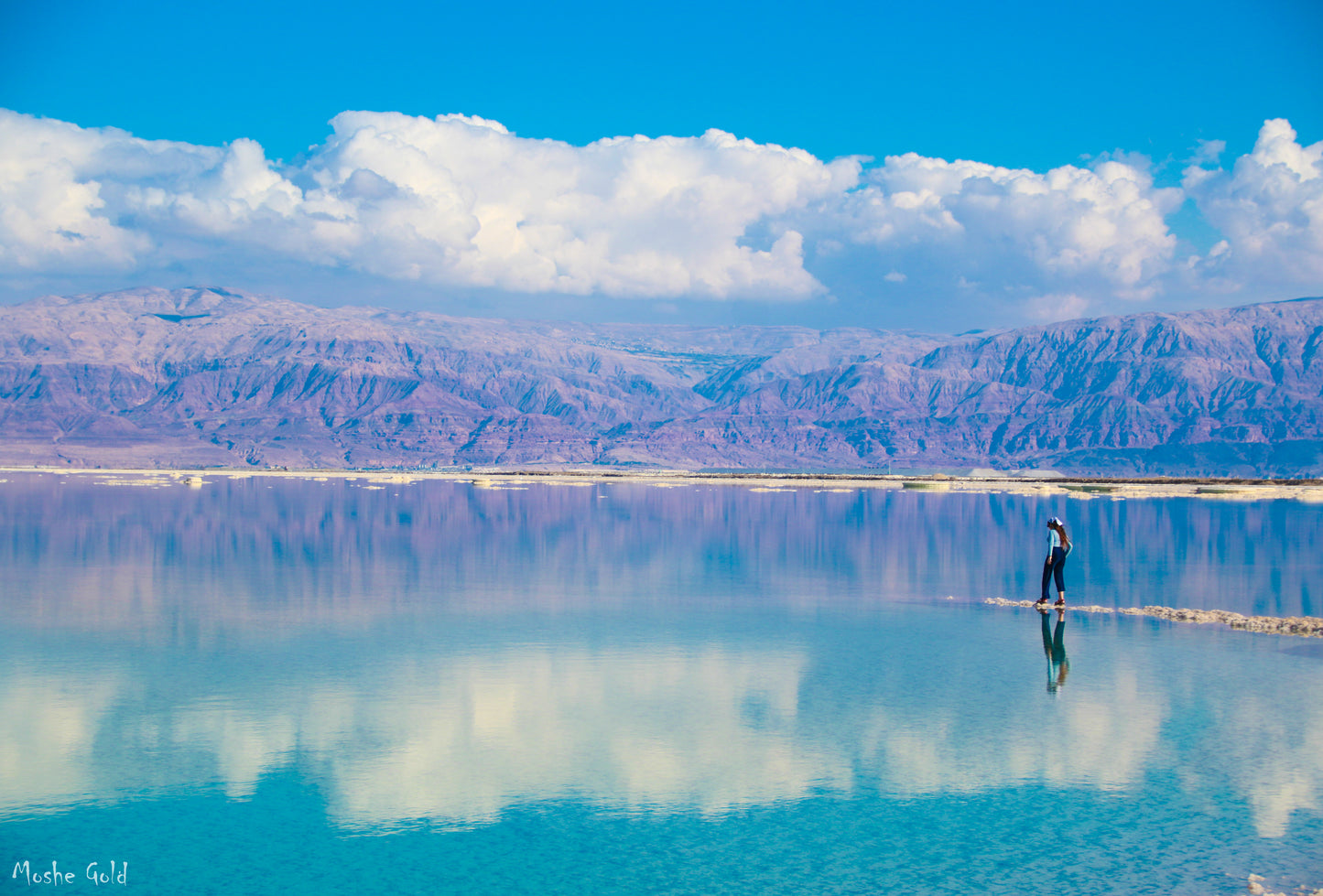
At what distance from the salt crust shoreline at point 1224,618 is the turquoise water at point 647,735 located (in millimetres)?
1083

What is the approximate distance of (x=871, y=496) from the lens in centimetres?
10306

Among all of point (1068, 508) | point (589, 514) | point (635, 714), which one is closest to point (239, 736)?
point (635, 714)

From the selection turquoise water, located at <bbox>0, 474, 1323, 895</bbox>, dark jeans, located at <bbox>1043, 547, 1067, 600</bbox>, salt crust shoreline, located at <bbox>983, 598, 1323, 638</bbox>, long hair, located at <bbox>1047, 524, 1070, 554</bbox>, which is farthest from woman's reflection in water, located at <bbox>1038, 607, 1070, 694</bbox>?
long hair, located at <bbox>1047, 524, 1070, 554</bbox>

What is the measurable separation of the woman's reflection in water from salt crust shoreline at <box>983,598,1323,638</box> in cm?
130

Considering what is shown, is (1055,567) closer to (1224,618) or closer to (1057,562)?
(1057,562)

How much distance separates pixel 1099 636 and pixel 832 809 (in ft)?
43.8

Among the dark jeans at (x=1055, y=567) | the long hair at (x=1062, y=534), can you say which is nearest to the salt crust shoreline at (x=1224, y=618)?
the dark jeans at (x=1055, y=567)

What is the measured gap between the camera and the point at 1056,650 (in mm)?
23031

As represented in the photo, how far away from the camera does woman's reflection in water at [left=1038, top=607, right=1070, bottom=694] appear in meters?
20.1

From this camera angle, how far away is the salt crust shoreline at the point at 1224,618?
25531mm

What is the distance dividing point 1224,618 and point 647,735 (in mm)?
17040

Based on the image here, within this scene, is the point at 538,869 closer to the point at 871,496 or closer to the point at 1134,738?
the point at 1134,738

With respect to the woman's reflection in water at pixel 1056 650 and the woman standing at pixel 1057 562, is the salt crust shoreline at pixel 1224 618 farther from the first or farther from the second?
the woman's reflection in water at pixel 1056 650

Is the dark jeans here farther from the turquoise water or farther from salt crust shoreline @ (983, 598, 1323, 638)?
the turquoise water
